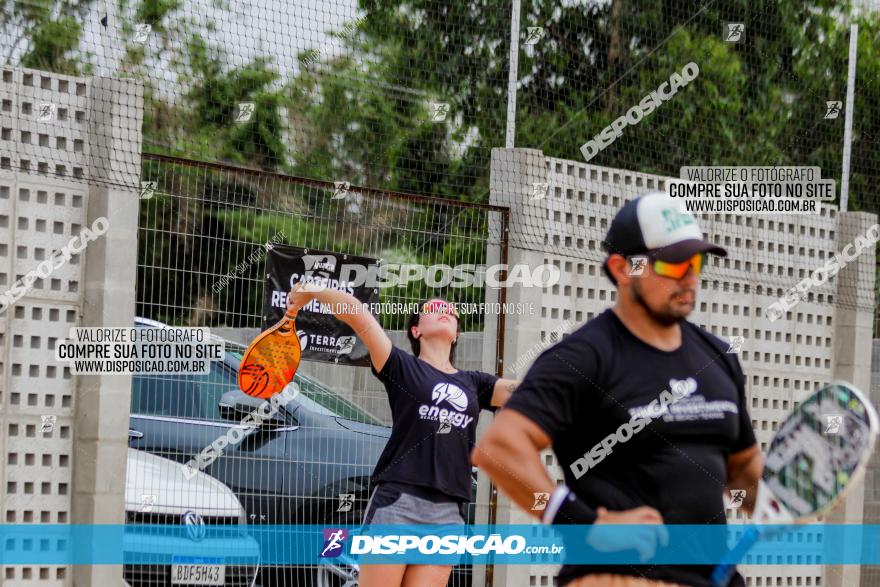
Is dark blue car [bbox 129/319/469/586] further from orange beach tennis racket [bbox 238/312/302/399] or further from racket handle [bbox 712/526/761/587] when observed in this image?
racket handle [bbox 712/526/761/587]

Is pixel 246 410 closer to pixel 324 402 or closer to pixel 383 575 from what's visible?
pixel 324 402

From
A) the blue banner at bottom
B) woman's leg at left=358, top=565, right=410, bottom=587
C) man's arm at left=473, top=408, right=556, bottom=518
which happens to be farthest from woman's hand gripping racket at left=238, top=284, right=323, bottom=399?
man's arm at left=473, top=408, right=556, bottom=518

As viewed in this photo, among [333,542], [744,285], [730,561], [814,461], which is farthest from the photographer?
[744,285]

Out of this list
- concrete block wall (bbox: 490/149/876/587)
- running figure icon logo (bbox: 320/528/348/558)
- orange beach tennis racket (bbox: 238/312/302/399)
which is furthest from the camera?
concrete block wall (bbox: 490/149/876/587)

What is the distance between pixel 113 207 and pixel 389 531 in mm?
2272

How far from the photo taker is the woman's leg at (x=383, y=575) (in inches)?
227

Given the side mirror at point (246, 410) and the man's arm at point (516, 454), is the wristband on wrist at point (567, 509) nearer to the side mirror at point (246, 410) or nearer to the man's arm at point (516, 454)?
Answer: the man's arm at point (516, 454)

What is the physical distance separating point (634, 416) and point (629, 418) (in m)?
0.01

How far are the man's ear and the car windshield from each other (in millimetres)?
4409

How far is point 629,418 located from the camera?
130 inches

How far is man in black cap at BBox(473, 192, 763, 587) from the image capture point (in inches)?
128

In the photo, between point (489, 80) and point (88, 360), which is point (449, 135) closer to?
point (489, 80)

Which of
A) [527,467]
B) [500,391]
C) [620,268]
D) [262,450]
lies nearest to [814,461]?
[620,268]

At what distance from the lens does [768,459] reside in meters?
3.68
